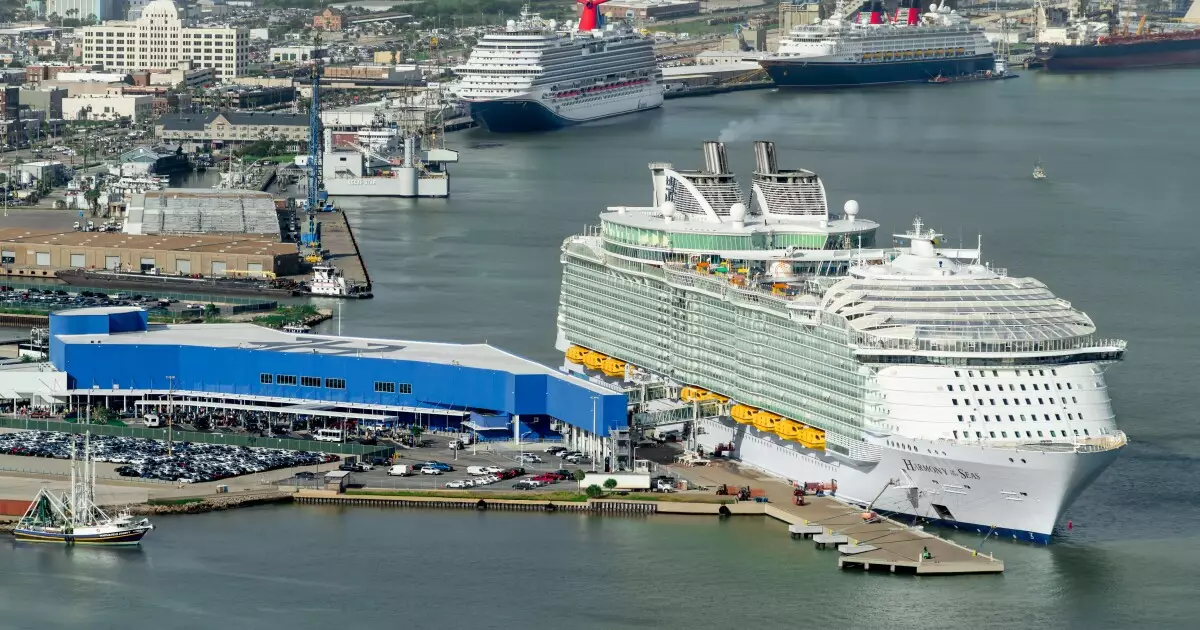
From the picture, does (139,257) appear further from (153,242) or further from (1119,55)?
(1119,55)

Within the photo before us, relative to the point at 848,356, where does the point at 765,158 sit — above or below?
above

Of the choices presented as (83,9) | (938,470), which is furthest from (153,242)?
(83,9)

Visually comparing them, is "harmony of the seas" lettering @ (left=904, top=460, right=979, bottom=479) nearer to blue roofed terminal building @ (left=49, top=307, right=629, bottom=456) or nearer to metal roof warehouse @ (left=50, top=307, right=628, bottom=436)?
blue roofed terminal building @ (left=49, top=307, right=629, bottom=456)

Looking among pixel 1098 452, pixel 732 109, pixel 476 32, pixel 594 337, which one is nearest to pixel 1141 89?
pixel 732 109

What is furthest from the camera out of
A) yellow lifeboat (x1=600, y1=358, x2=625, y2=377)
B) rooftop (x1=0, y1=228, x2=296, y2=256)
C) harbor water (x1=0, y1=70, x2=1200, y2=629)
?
rooftop (x1=0, y1=228, x2=296, y2=256)

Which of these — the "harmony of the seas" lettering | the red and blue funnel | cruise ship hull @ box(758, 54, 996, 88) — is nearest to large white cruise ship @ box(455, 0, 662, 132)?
the red and blue funnel

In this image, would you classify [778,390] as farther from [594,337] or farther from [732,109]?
[732,109]
